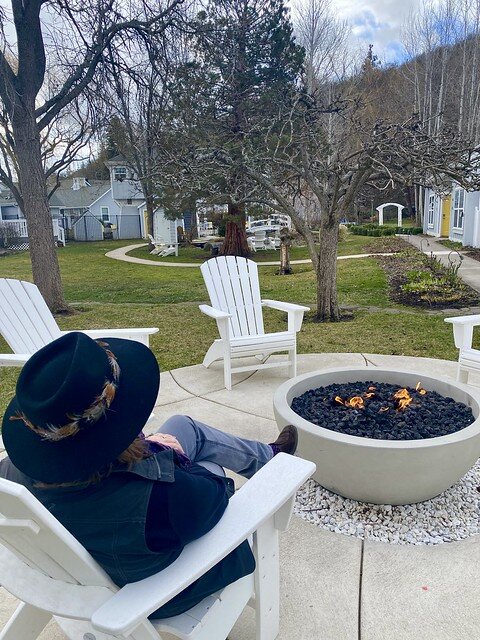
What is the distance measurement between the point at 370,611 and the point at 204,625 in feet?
2.51

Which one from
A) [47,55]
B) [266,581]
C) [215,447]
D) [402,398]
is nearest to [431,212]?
[47,55]

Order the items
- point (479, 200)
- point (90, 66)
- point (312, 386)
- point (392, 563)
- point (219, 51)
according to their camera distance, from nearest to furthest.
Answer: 1. point (392, 563)
2. point (312, 386)
3. point (90, 66)
4. point (219, 51)
5. point (479, 200)

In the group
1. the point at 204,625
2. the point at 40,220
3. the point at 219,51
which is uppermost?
the point at 219,51

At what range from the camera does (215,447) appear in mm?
1969

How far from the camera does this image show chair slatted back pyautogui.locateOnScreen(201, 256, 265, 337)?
4512 mm

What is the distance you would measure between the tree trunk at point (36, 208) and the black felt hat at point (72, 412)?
270 inches

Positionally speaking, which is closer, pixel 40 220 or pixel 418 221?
pixel 40 220

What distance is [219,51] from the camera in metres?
12.1

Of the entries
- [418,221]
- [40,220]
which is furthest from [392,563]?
[418,221]

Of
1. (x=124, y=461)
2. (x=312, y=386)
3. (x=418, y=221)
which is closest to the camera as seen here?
(x=124, y=461)

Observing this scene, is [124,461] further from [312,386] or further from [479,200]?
[479,200]

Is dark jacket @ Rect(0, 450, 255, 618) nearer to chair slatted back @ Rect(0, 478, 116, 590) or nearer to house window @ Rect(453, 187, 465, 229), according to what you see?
chair slatted back @ Rect(0, 478, 116, 590)

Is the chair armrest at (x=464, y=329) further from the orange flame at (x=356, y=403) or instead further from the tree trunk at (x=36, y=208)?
the tree trunk at (x=36, y=208)

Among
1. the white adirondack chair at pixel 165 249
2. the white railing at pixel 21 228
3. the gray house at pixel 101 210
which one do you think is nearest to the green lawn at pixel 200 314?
the white adirondack chair at pixel 165 249
